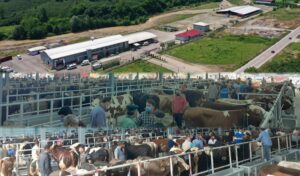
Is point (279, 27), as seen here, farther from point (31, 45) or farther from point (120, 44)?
point (31, 45)

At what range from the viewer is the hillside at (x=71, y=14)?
158 ft

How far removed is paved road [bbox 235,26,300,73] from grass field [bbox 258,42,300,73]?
572 mm

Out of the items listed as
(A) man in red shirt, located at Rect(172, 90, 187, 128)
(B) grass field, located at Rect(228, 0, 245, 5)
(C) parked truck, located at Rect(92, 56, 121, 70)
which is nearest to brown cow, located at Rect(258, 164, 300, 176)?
(A) man in red shirt, located at Rect(172, 90, 187, 128)

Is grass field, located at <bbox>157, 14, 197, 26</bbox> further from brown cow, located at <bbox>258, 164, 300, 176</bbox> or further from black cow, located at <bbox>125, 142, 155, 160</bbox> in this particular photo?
brown cow, located at <bbox>258, 164, 300, 176</bbox>

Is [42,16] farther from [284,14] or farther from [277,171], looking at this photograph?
[277,171]

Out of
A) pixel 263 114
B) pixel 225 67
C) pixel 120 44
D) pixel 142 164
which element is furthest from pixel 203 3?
pixel 142 164

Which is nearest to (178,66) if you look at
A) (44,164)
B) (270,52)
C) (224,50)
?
(224,50)

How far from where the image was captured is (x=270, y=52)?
36250 mm

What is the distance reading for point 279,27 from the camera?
144 feet

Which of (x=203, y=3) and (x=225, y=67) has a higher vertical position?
(x=203, y=3)

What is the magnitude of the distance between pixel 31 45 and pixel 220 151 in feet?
128

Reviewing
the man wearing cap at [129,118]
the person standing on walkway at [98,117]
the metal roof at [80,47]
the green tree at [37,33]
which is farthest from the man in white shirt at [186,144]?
the green tree at [37,33]

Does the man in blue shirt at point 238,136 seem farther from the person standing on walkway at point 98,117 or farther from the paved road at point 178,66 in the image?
the paved road at point 178,66

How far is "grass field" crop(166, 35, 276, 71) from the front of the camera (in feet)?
115
